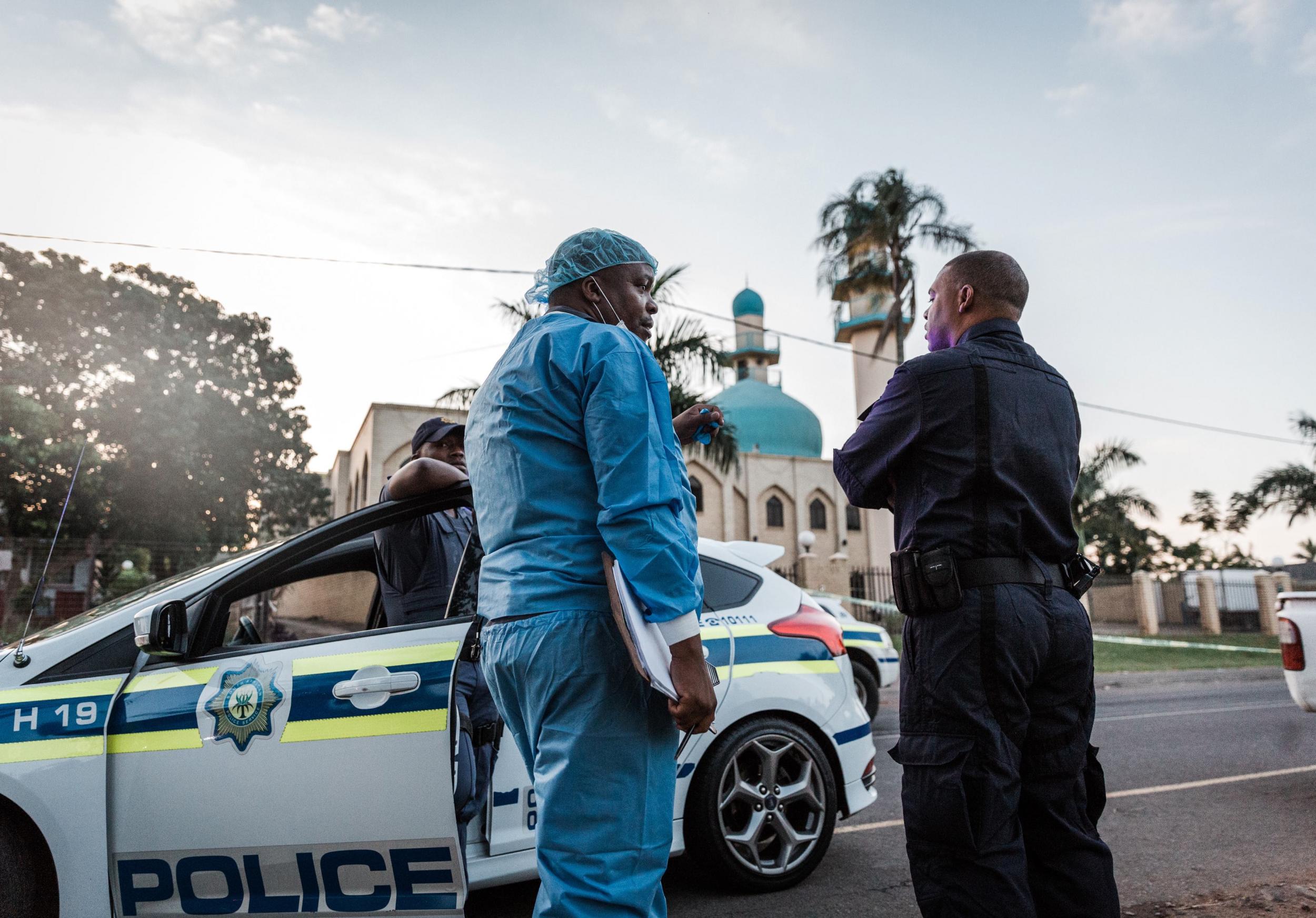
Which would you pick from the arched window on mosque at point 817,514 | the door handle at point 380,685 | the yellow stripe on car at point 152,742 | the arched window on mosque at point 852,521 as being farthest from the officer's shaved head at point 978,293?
the arched window on mosque at point 852,521

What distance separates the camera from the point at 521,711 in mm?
2039

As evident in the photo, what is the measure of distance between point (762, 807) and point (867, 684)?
4.85m

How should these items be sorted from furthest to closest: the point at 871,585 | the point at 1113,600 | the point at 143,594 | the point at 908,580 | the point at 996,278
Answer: the point at 1113,600 → the point at 871,585 → the point at 143,594 → the point at 996,278 → the point at 908,580

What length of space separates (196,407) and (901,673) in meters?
30.9

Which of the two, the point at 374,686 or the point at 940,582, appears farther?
the point at 374,686

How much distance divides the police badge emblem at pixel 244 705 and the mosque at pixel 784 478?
77.9 ft

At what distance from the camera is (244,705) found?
2994mm

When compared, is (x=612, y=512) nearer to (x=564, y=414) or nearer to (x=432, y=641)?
(x=564, y=414)

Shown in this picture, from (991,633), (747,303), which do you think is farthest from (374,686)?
(747,303)

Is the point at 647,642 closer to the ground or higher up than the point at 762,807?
higher up

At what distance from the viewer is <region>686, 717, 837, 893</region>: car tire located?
368 cm

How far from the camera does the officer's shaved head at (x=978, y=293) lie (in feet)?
8.46

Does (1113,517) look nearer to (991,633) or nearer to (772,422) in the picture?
(772,422)

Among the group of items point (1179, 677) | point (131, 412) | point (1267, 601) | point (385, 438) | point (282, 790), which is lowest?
point (1179, 677)
